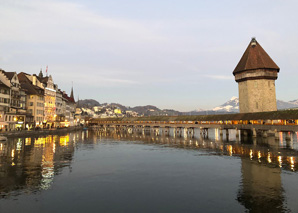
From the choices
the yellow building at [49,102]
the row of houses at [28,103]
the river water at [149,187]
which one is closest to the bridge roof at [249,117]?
the river water at [149,187]

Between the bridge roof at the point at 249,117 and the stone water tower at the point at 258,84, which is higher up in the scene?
the stone water tower at the point at 258,84

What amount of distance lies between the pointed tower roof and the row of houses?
6834 centimetres

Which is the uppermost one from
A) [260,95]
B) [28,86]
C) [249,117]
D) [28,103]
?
[28,86]

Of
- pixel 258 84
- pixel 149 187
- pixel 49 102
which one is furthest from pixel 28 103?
pixel 149 187

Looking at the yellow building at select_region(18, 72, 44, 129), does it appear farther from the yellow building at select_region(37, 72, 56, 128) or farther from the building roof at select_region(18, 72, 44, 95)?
the yellow building at select_region(37, 72, 56, 128)

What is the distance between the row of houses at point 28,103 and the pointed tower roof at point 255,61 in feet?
224

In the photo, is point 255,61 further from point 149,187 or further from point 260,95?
point 149,187

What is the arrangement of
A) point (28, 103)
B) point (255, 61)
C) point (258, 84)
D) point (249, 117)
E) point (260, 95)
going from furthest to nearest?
point (28, 103)
point (255, 61)
point (258, 84)
point (260, 95)
point (249, 117)

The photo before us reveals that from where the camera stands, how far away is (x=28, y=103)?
7956 cm

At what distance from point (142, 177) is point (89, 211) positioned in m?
7.92

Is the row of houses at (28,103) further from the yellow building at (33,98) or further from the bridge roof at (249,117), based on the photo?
the bridge roof at (249,117)

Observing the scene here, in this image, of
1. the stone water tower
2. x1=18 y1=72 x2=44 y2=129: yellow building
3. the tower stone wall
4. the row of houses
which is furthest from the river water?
x1=18 y1=72 x2=44 y2=129: yellow building

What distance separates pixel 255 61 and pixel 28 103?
77503 mm

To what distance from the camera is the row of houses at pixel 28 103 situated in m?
61.1
